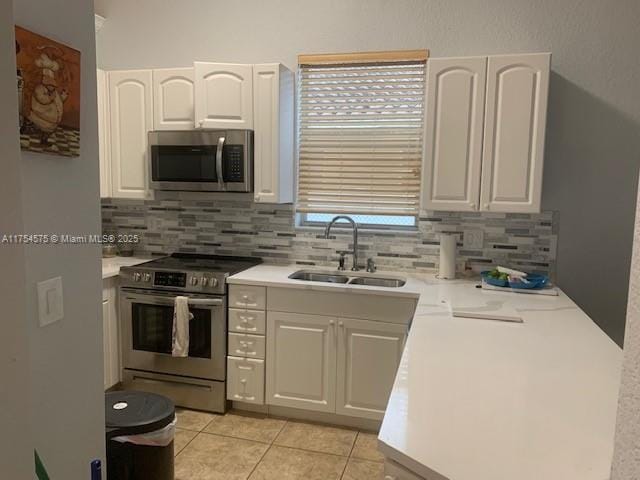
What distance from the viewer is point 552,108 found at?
295 centimetres

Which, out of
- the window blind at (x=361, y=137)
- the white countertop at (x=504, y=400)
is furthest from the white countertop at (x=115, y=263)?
the white countertop at (x=504, y=400)

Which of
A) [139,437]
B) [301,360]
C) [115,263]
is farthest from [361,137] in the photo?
[139,437]

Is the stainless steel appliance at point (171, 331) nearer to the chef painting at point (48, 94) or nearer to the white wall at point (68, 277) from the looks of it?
the white wall at point (68, 277)

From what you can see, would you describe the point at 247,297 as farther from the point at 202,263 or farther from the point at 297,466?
the point at 297,466

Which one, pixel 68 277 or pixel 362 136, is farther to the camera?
pixel 362 136

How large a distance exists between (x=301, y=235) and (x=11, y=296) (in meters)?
2.54

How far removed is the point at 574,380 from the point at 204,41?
3.14 meters

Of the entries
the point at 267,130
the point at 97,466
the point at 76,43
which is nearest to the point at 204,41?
the point at 267,130

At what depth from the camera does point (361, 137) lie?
10.8ft

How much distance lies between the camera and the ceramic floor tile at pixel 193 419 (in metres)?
2.92

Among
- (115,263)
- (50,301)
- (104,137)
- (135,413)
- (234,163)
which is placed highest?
(104,137)

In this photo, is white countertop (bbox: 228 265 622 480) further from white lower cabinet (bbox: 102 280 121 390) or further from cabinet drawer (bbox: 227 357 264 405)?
white lower cabinet (bbox: 102 280 121 390)

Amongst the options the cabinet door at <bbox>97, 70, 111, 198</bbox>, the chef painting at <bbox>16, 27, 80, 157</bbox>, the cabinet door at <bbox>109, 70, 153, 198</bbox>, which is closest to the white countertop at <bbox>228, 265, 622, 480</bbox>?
the chef painting at <bbox>16, 27, 80, 157</bbox>

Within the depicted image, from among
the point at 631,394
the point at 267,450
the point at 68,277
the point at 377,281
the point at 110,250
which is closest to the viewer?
the point at 631,394
